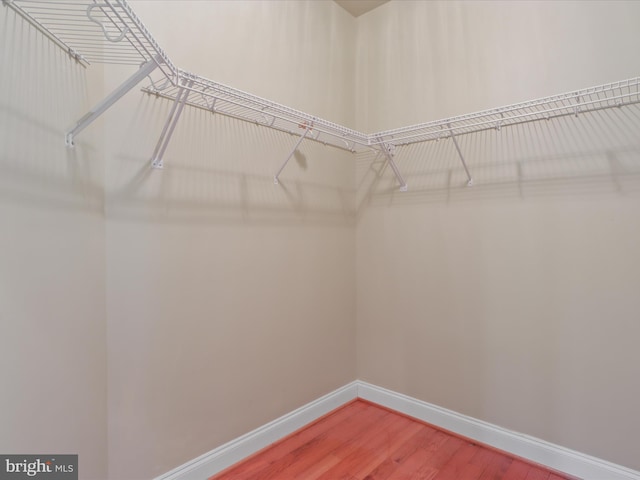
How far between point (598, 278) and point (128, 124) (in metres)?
2.14

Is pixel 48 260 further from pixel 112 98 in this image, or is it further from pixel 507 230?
pixel 507 230

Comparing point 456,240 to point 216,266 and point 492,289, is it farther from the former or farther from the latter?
point 216,266

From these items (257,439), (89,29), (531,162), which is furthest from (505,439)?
(89,29)

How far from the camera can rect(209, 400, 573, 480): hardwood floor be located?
1.64 metres

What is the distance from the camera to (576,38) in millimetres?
1611

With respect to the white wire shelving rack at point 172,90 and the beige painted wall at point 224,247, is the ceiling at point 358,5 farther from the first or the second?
the white wire shelving rack at point 172,90

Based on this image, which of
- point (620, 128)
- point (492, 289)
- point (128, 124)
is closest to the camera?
point (128, 124)

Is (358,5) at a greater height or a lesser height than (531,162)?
greater

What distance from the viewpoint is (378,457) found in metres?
Answer: 1.77

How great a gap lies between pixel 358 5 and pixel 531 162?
159 cm

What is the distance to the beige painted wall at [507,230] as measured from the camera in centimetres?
154

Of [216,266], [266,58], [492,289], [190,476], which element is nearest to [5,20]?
[216,266]

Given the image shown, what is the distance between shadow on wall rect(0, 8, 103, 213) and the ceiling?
6.07 feet

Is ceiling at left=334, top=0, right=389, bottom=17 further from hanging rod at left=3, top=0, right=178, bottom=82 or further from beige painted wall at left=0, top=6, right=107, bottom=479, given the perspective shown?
beige painted wall at left=0, top=6, right=107, bottom=479
